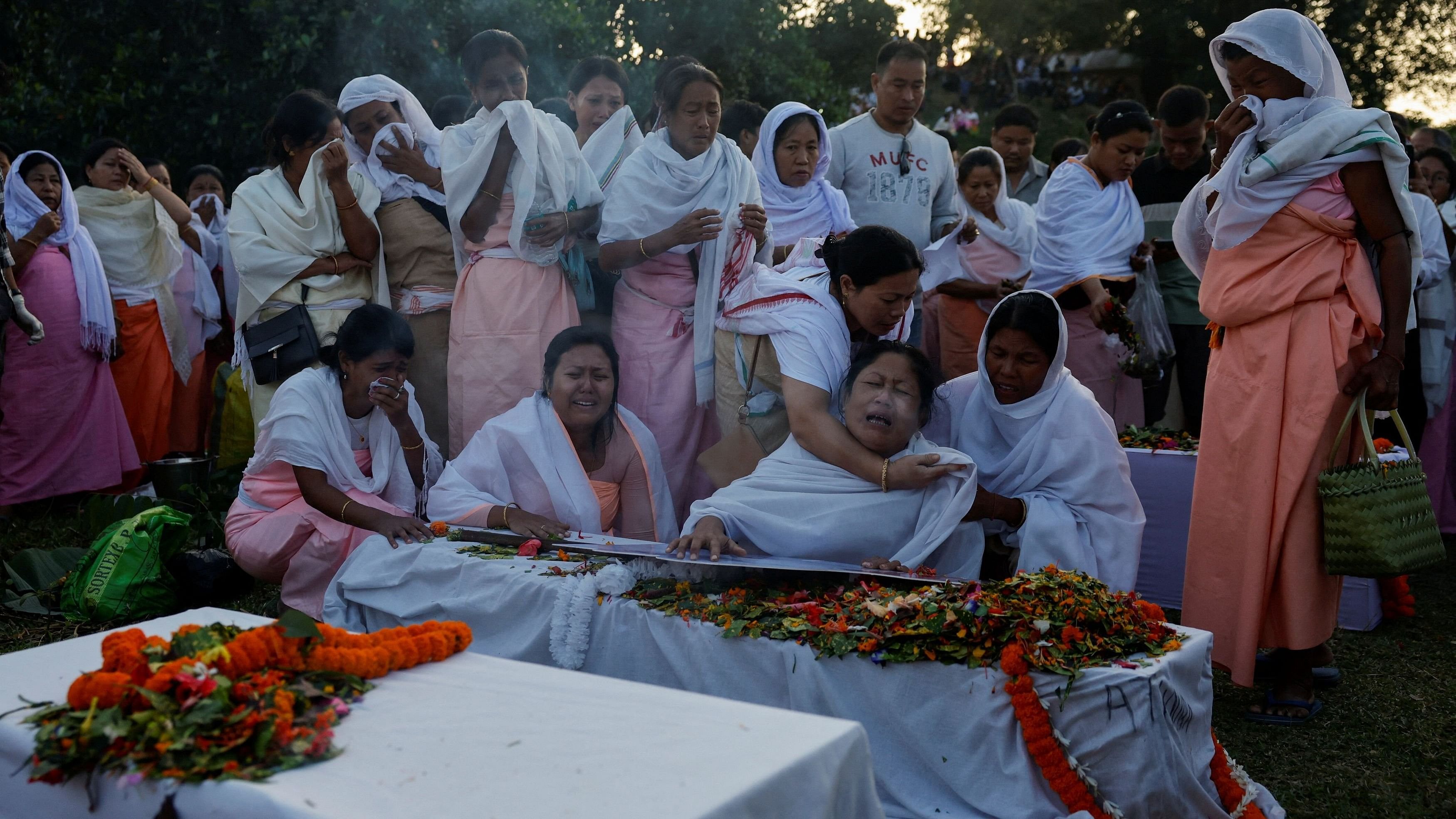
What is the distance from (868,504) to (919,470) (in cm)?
20

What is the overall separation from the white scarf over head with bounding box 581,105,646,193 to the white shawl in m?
1.92

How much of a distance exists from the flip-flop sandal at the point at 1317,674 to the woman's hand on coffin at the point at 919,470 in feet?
4.15

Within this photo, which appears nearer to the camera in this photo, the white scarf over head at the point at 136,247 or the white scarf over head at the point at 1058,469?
the white scarf over head at the point at 1058,469

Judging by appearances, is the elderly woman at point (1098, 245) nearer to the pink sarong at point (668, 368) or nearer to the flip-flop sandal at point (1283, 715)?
the pink sarong at point (668, 368)

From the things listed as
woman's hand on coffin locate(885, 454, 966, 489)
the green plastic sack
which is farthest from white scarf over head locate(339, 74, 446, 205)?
woman's hand on coffin locate(885, 454, 966, 489)

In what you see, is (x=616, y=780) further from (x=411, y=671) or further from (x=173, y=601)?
(x=173, y=601)

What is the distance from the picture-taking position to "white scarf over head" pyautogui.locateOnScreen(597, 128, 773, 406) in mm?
4660

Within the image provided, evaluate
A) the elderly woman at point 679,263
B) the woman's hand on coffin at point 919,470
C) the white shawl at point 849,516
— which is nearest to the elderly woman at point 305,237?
the elderly woman at point 679,263

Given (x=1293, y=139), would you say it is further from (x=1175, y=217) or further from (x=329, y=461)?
(x=329, y=461)

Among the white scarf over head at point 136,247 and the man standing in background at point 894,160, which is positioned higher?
the man standing in background at point 894,160

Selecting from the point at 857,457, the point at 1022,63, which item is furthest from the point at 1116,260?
the point at 1022,63

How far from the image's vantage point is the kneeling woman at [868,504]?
3.56m

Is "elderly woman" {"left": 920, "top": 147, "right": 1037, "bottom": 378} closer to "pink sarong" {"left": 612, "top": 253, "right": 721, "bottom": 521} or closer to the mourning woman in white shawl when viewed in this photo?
"pink sarong" {"left": 612, "top": 253, "right": 721, "bottom": 521}

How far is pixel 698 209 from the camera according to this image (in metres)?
4.68
